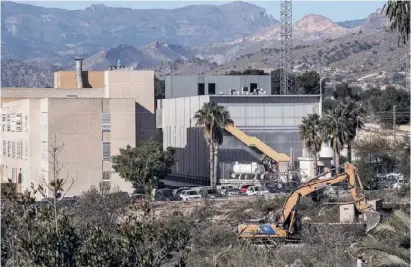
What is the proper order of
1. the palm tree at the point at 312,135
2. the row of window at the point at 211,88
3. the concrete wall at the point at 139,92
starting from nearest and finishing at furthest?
the palm tree at the point at 312,135
the concrete wall at the point at 139,92
the row of window at the point at 211,88

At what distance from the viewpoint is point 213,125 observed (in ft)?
199

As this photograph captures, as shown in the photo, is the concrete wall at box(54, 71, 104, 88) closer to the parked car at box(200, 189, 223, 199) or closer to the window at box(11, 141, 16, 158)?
the window at box(11, 141, 16, 158)

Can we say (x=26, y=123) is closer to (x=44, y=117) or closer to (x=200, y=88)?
(x=44, y=117)

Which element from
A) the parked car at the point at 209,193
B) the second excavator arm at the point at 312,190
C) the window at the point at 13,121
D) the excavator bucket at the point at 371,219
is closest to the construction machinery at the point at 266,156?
the parked car at the point at 209,193

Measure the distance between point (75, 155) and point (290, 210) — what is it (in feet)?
60.5

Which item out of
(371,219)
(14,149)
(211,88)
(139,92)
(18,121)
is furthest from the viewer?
(211,88)

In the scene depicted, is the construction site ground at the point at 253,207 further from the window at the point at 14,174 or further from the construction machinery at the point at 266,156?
the window at the point at 14,174

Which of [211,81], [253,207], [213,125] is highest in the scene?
[211,81]

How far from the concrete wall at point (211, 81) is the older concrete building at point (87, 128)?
14.0 metres

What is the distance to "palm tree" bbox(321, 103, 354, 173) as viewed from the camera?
5756cm

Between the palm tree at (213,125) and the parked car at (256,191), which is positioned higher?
the palm tree at (213,125)

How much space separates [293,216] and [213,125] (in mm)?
18377

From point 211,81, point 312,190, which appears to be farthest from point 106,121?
point 211,81

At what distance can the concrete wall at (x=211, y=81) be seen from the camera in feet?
253
